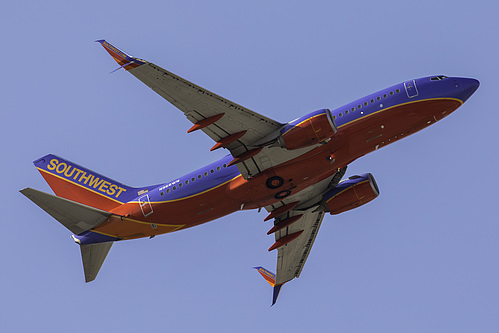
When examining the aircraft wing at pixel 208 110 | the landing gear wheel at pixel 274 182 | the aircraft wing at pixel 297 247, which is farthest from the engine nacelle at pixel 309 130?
the aircraft wing at pixel 297 247

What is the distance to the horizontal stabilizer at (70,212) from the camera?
155 ft

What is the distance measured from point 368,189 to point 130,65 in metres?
22.0

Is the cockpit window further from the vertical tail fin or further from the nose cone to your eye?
the vertical tail fin

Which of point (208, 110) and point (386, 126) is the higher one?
point (208, 110)

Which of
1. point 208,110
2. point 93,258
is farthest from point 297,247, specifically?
point 208,110

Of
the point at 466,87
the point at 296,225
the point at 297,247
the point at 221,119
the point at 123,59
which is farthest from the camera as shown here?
the point at 297,247

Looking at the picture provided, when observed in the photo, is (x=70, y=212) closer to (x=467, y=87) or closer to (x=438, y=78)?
(x=438, y=78)

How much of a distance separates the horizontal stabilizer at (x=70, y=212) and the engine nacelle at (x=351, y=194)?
16.9 m

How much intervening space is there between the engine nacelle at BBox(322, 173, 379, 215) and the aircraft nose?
9.46 meters

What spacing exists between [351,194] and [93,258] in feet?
64.7

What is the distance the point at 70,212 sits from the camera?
161 ft

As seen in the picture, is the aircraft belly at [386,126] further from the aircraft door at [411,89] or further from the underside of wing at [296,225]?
the underside of wing at [296,225]

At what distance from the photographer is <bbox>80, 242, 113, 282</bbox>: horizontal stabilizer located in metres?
52.0

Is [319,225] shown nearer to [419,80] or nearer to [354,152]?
[354,152]
